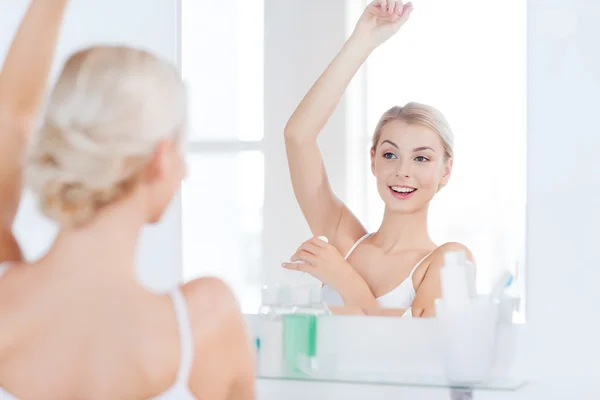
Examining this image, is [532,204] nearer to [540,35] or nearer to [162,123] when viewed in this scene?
[540,35]

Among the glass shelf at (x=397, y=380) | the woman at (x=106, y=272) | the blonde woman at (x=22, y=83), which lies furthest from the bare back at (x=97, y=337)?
the glass shelf at (x=397, y=380)

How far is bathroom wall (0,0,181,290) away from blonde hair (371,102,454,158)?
0.44 metres

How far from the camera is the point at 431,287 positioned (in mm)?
1505

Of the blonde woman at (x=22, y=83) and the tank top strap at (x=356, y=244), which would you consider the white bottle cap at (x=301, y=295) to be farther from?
the blonde woman at (x=22, y=83)

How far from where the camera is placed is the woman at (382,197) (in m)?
1.51

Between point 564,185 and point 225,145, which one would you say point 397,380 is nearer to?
point 564,185

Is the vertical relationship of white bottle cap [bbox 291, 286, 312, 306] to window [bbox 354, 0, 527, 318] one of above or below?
below

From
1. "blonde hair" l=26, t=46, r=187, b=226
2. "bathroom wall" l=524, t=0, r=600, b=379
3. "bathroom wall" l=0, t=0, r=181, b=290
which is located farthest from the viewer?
"bathroom wall" l=0, t=0, r=181, b=290

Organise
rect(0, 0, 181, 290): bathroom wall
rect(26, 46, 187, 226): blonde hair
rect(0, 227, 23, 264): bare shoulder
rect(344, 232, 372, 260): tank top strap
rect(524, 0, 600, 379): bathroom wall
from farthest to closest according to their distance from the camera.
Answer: rect(0, 0, 181, 290): bathroom wall
rect(344, 232, 372, 260): tank top strap
rect(524, 0, 600, 379): bathroom wall
rect(0, 227, 23, 264): bare shoulder
rect(26, 46, 187, 226): blonde hair

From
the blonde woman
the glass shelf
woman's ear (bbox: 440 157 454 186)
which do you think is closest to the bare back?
the blonde woman

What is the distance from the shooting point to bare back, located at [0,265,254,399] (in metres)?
1.13

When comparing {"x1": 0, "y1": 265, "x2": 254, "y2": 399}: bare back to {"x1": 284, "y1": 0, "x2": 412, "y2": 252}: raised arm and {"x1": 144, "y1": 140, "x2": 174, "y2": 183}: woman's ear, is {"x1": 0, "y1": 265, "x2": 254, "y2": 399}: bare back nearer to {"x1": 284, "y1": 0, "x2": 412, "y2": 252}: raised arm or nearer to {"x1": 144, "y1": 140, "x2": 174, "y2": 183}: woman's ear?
{"x1": 144, "y1": 140, "x2": 174, "y2": 183}: woman's ear

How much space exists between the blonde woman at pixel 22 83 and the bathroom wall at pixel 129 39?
281 mm

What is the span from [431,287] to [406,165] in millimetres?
219
